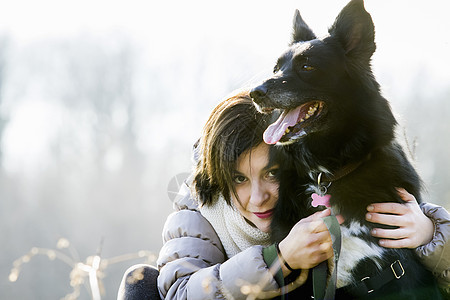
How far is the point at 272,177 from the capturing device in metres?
2.33

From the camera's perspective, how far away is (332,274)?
1877 millimetres

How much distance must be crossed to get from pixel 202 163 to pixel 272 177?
38 centimetres

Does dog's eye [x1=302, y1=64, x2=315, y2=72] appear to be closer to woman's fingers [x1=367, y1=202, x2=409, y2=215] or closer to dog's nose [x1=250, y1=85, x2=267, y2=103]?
dog's nose [x1=250, y1=85, x2=267, y2=103]

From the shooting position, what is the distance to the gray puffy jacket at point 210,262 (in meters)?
1.92

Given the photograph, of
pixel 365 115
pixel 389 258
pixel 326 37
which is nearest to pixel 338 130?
pixel 365 115

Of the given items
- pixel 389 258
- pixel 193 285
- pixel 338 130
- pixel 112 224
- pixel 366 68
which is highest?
pixel 366 68

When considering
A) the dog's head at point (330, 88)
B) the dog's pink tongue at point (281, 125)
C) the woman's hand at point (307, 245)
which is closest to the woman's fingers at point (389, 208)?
the woman's hand at point (307, 245)

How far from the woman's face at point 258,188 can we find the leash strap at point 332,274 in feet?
1.45

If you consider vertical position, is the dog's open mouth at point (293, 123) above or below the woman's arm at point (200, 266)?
above

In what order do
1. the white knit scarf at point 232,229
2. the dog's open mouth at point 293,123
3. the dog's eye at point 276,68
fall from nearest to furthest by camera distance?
1. the dog's open mouth at point 293,123
2. the dog's eye at point 276,68
3. the white knit scarf at point 232,229

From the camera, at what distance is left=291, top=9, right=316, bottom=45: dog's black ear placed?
2.28 metres

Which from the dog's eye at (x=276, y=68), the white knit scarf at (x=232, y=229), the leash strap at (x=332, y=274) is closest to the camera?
the leash strap at (x=332, y=274)

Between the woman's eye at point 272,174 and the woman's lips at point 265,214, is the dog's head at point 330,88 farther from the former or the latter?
the woman's lips at point 265,214

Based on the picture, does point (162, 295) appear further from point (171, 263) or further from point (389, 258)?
point (389, 258)
